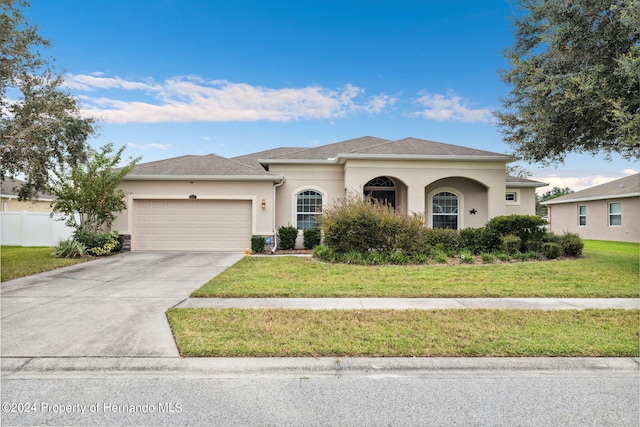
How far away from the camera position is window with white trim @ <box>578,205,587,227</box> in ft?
79.6

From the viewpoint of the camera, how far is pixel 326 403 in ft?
10.2

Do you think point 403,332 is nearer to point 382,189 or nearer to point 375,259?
point 375,259

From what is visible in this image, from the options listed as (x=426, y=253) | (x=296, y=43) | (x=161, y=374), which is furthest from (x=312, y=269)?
(x=296, y=43)

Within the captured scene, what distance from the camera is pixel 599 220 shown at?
22.8 metres

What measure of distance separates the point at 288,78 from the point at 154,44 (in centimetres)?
616

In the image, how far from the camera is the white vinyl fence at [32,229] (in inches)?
677

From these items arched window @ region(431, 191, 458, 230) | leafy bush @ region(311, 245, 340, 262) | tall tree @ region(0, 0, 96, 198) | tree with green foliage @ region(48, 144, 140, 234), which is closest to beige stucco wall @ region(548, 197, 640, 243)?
arched window @ region(431, 191, 458, 230)

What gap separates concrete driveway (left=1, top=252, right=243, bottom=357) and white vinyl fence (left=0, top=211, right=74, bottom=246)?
8.52 m

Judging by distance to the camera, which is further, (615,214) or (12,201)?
(12,201)

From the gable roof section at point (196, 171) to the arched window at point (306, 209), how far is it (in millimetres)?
1713

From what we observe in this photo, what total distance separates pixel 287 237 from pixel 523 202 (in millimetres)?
11717

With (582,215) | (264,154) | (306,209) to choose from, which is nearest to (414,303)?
(306,209)

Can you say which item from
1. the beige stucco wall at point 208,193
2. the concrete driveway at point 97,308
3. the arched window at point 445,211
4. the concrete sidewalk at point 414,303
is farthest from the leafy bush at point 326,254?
the arched window at point 445,211

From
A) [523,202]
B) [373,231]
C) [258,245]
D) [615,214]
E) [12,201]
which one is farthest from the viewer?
[12,201]
